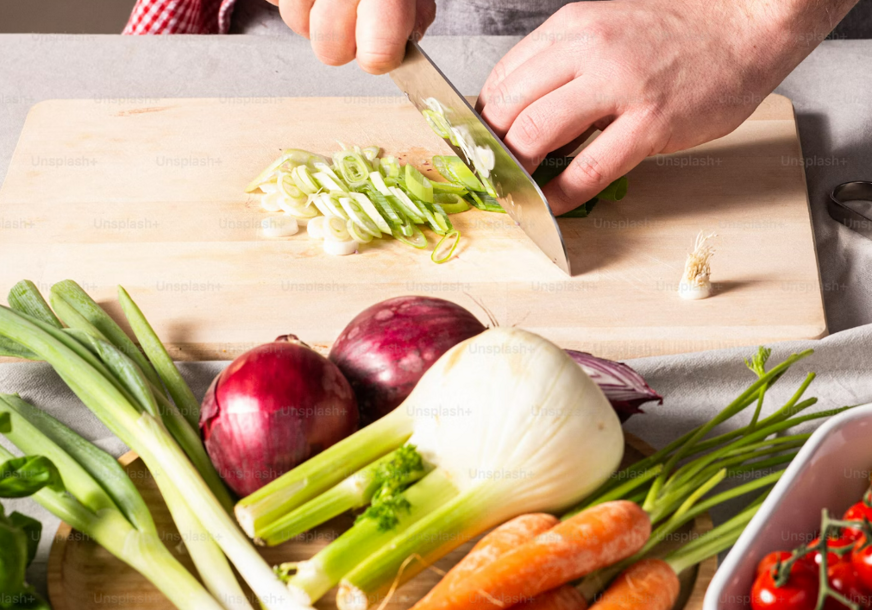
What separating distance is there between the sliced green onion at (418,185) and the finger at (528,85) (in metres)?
0.15

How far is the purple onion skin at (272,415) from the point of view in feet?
3.06

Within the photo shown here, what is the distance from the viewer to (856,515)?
0.85 meters

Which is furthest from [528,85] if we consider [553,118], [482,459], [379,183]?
[482,459]

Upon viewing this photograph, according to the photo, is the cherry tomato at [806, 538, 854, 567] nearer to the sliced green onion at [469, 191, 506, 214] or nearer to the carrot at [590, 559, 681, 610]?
the carrot at [590, 559, 681, 610]

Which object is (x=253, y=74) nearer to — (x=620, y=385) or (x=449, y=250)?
(x=449, y=250)

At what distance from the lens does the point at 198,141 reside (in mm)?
1678

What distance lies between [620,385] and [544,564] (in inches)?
10.8

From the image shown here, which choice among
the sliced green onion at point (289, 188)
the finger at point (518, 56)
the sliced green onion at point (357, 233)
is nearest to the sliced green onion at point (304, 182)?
the sliced green onion at point (289, 188)

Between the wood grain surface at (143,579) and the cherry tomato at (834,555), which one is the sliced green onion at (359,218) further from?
the cherry tomato at (834,555)

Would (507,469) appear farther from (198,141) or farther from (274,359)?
(198,141)

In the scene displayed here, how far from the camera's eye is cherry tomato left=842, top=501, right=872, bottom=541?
2.68ft

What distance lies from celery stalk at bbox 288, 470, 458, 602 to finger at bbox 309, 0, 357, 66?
0.79m

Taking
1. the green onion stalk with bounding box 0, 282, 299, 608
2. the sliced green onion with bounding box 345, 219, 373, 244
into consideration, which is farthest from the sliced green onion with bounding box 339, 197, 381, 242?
the green onion stalk with bounding box 0, 282, 299, 608

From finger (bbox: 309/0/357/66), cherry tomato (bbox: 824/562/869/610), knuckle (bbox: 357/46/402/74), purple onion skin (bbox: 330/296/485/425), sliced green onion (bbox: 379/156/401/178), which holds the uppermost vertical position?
finger (bbox: 309/0/357/66)
